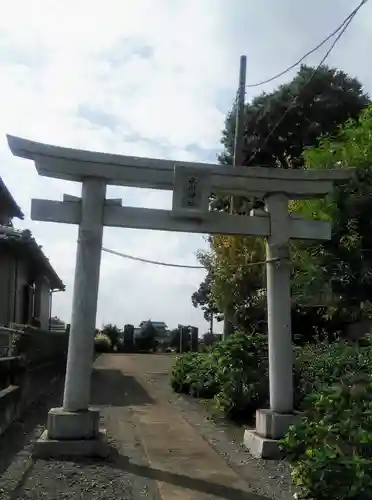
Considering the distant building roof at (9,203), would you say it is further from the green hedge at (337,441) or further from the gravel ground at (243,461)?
the green hedge at (337,441)

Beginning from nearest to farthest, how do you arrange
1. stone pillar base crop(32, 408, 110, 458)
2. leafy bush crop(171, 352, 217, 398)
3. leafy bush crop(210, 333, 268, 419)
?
stone pillar base crop(32, 408, 110, 458), leafy bush crop(210, 333, 268, 419), leafy bush crop(171, 352, 217, 398)

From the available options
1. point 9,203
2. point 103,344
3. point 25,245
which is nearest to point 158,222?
point 25,245

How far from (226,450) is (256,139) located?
17.0 meters

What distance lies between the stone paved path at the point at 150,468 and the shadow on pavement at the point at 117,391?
5.39 ft

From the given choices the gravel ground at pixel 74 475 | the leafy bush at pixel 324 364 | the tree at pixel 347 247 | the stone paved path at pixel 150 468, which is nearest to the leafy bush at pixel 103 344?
the stone paved path at pixel 150 468

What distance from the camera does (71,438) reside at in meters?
7.57

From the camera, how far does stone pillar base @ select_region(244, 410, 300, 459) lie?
8.01 meters

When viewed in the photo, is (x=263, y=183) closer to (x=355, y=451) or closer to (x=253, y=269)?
(x=355, y=451)

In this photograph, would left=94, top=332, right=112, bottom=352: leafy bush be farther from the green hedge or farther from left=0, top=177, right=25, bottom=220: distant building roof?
the green hedge

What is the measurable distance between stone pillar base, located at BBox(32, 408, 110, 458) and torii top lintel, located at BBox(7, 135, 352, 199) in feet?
9.88

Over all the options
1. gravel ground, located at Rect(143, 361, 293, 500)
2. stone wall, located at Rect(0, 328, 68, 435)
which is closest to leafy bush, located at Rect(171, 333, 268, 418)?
gravel ground, located at Rect(143, 361, 293, 500)

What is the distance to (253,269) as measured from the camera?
668 inches

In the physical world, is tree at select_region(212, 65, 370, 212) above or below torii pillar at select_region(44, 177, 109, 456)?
above

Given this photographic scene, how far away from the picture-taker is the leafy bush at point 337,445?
5.05 meters
